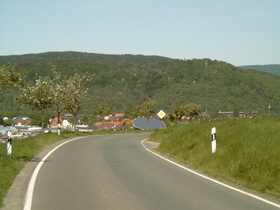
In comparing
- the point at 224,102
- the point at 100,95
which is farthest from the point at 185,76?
the point at 224,102

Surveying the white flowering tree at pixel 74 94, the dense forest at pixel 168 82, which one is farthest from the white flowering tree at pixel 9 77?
the dense forest at pixel 168 82

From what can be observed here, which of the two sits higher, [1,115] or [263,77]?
[263,77]

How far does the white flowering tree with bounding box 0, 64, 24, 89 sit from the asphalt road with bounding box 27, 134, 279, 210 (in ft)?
14.6

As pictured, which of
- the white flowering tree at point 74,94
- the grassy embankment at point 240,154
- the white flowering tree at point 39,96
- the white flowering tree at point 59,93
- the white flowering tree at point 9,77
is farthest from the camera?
the white flowering tree at point 74,94

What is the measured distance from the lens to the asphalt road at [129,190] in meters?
7.92

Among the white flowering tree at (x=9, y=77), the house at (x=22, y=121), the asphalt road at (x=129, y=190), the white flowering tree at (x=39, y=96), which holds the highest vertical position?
the white flowering tree at (x=9, y=77)

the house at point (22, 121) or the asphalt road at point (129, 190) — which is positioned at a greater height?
the asphalt road at point (129, 190)

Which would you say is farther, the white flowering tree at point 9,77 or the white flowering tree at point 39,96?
the white flowering tree at point 39,96

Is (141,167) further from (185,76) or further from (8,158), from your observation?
(185,76)

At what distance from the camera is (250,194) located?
9180mm

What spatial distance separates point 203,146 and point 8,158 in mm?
7141

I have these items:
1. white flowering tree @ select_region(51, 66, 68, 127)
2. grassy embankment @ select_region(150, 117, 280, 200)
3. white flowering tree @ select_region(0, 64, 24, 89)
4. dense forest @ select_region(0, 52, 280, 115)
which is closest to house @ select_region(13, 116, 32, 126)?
dense forest @ select_region(0, 52, 280, 115)

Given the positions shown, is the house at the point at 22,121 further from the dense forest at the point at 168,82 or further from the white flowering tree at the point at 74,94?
the white flowering tree at the point at 74,94

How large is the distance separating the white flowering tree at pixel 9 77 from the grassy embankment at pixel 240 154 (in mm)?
7302
